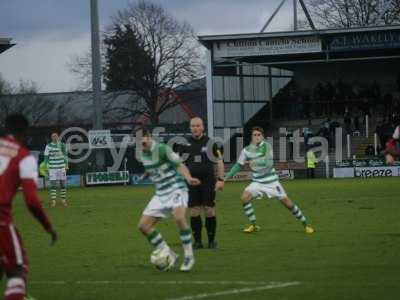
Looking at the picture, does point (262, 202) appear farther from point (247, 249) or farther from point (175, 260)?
point (175, 260)

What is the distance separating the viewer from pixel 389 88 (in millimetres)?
63094

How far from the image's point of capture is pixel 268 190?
63.3 ft

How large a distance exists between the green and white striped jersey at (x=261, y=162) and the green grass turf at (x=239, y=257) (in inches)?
43.4

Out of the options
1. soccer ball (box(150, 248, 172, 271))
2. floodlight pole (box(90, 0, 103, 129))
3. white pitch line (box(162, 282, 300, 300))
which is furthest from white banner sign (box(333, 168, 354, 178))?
white pitch line (box(162, 282, 300, 300))

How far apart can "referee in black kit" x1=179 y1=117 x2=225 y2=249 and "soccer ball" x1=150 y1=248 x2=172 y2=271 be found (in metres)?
3.10

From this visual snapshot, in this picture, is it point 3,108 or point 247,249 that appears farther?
point 3,108

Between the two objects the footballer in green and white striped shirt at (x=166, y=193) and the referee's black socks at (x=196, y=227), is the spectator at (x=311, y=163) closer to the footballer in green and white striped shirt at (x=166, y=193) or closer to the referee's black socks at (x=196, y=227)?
the referee's black socks at (x=196, y=227)

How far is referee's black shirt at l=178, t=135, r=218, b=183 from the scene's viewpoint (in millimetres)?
16109

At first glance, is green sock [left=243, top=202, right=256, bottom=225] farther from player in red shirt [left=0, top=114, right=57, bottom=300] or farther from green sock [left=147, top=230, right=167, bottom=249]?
player in red shirt [left=0, top=114, right=57, bottom=300]

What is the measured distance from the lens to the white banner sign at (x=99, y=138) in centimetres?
4700

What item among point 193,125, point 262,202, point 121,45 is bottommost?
point 262,202

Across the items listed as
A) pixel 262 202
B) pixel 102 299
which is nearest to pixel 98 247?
pixel 102 299

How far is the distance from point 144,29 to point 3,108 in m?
14.7

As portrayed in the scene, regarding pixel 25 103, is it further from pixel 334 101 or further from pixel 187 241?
pixel 187 241
